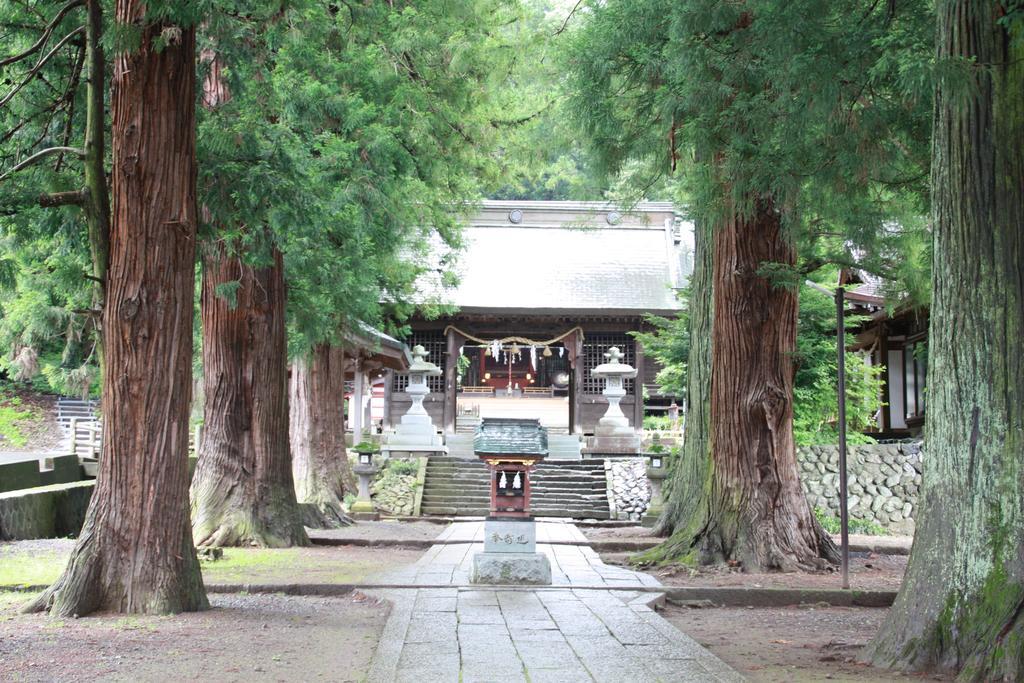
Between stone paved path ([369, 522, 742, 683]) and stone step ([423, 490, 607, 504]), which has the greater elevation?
stone paved path ([369, 522, 742, 683])

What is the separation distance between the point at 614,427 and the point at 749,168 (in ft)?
51.9

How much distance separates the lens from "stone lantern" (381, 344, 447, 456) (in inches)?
880

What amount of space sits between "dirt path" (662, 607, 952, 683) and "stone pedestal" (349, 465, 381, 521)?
9533mm

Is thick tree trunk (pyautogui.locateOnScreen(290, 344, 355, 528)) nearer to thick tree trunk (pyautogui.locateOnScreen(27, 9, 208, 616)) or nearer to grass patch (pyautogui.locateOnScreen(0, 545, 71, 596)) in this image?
grass patch (pyautogui.locateOnScreen(0, 545, 71, 596))

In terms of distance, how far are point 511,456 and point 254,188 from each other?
133 inches

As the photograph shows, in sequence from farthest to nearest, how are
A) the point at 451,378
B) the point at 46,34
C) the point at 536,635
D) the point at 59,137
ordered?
the point at 451,378 < the point at 59,137 < the point at 46,34 < the point at 536,635

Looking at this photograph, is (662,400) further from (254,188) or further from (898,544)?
(254,188)

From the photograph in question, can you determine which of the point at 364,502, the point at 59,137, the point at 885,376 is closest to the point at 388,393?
the point at 364,502

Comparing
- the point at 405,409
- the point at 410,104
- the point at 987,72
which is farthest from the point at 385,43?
the point at 405,409

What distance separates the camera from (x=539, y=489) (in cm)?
1970

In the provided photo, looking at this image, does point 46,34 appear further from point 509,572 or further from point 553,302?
point 553,302

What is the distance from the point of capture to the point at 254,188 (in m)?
7.74

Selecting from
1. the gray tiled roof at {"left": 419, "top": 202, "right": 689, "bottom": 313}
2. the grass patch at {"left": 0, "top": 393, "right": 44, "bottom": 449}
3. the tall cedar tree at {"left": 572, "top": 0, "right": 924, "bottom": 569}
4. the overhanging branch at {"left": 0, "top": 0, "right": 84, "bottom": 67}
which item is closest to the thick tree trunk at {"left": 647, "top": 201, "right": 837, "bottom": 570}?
the tall cedar tree at {"left": 572, "top": 0, "right": 924, "bottom": 569}

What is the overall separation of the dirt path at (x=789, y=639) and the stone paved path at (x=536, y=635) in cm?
32
